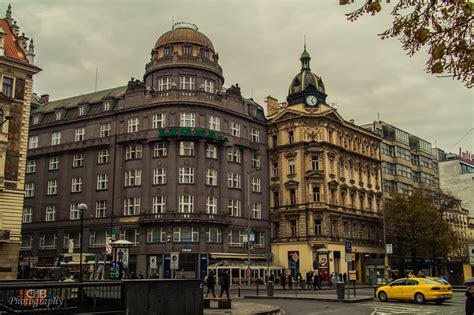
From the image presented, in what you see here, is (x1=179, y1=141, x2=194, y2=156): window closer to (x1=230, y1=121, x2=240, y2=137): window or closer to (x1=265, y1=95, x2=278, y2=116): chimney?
(x1=230, y1=121, x2=240, y2=137): window

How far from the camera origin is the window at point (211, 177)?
57844mm

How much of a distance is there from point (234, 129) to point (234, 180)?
6.14 m

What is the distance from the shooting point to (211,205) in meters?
57.4

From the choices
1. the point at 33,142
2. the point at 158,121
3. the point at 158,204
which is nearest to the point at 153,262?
the point at 158,204

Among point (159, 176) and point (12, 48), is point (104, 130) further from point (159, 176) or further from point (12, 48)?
point (12, 48)

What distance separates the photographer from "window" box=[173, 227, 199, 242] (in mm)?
54406

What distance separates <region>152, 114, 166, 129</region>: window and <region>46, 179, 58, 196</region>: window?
15712 mm

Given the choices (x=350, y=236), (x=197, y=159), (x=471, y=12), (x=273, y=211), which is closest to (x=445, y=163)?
(x=350, y=236)

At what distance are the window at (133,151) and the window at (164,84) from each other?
22.9 feet

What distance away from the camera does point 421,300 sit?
3005 centimetres

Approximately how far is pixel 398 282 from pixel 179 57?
37.2 m

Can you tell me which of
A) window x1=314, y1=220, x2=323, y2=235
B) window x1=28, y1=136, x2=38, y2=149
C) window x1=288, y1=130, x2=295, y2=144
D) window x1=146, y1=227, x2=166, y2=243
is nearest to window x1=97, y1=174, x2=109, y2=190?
window x1=146, y1=227, x2=166, y2=243

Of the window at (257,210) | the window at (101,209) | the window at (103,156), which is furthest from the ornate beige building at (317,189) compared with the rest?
the window at (103,156)

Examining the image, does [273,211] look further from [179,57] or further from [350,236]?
[179,57]
